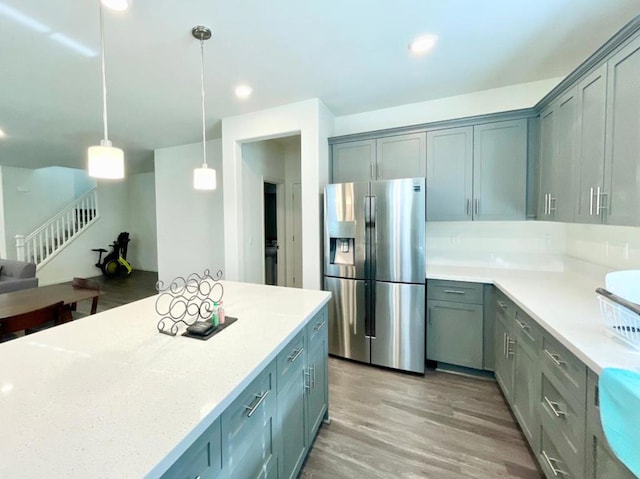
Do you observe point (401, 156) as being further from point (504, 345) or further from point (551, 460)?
point (551, 460)

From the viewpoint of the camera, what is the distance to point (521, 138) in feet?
7.99

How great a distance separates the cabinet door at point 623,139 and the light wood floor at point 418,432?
149 cm

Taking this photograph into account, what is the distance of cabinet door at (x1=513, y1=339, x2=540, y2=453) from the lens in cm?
154

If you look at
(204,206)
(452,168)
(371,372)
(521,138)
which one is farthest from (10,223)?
(521,138)

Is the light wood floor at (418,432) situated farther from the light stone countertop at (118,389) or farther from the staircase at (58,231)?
the staircase at (58,231)

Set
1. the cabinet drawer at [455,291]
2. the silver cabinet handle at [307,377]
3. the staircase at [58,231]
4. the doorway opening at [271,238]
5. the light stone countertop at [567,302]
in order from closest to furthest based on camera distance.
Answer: the light stone countertop at [567,302], the silver cabinet handle at [307,377], the cabinet drawer at [455,291], the doorway opening at [271,238], the staircase at [58,231]

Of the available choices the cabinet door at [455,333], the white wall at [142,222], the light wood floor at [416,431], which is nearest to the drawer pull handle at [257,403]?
the light wood floor at [416,431]

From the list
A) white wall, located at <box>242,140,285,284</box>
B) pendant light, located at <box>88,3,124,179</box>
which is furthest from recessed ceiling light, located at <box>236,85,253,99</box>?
pendant light, located at <box>88,3,124,179</box>

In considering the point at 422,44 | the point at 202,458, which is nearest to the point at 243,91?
the point at 422,44

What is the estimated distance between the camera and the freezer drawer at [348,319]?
2.62m

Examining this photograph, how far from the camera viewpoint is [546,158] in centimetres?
222

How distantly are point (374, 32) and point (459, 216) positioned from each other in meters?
1.74

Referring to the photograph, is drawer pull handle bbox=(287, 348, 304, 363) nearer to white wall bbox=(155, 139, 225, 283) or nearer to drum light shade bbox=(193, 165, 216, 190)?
drum light shade bbox=(193, 165, 216, 190)

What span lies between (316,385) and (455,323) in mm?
1458
